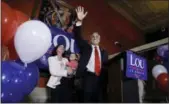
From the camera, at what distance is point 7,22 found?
60.1 inches

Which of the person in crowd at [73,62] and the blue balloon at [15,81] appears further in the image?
the person in crowd at [73,62]

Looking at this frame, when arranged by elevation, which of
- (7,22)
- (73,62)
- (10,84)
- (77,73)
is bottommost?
(10,84)

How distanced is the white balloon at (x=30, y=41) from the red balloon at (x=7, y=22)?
5cm

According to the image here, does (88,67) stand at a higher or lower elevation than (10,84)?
higher

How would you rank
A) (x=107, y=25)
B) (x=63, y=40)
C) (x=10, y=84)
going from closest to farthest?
(x=10, y=84) < (x=63, y=40) < (x=107, y=25)

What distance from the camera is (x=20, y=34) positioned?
4.99ft

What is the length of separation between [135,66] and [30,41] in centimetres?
131

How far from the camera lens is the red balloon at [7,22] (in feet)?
4.97

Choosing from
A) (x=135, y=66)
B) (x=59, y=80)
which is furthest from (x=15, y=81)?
(x=135, y=66)

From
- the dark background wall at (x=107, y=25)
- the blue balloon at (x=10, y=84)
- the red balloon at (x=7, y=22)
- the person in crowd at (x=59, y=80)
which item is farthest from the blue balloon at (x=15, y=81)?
the dark background wall at (x=107, y=25)

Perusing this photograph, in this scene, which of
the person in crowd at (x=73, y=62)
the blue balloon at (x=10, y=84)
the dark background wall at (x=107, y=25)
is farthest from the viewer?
the dark background wall at (x=107, y=25)

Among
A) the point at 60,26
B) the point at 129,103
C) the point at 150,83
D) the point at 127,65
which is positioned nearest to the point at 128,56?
the point at 127,65

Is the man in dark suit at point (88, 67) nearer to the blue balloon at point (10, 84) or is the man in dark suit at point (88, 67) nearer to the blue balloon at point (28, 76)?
the blue balloon at point (28, 76)

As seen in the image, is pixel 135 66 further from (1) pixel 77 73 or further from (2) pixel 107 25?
(2) pixel 107 25
